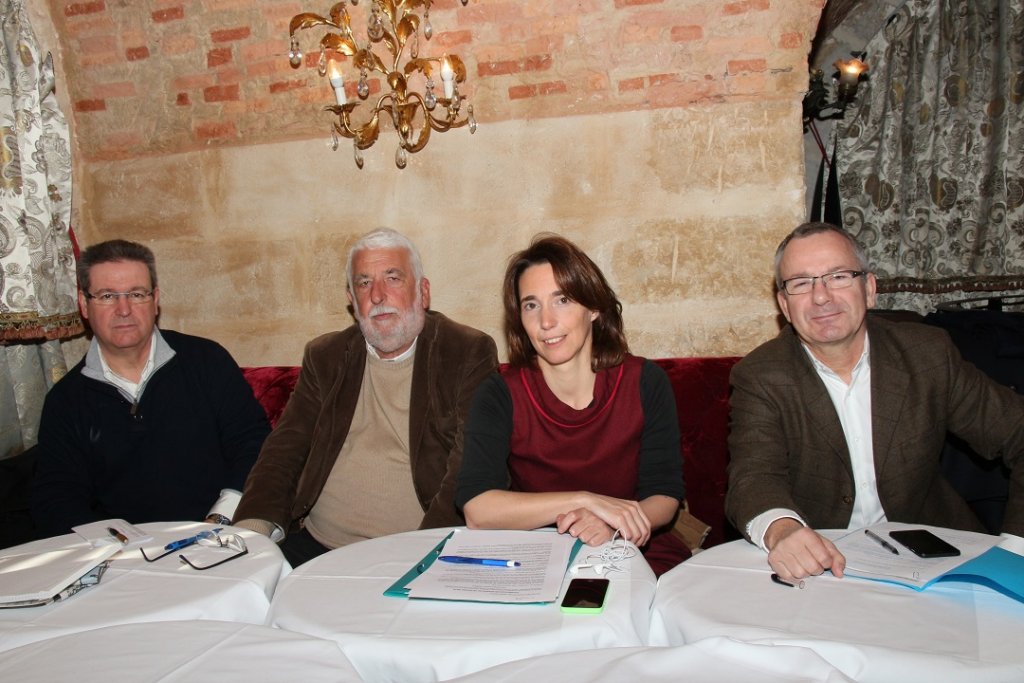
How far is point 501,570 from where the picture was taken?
1.48 m

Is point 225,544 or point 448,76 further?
point 448,76

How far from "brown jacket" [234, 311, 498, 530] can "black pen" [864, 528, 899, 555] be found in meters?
1.18

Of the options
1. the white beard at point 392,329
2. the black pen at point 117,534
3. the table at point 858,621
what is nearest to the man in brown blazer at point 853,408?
the table at point 858,621

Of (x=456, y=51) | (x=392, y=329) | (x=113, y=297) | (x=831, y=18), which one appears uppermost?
(x=831, y=18)

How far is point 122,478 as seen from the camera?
262cm

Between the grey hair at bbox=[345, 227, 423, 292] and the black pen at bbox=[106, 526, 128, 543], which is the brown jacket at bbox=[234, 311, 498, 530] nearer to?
the grey hair at bbox=[345, 227, 423, 292]

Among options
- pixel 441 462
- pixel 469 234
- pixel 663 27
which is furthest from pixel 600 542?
pixel 663 27

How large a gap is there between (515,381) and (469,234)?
1271mm

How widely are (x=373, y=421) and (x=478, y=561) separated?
46.5 inches

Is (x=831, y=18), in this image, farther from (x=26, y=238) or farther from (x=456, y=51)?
(x=26, y=238)

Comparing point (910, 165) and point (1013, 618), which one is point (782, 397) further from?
point (910, 165)

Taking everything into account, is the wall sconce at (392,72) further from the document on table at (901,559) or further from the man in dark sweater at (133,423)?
the document on table at (901,559)

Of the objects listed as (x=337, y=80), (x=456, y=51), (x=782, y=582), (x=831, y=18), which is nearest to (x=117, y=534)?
(x=782, y=582)

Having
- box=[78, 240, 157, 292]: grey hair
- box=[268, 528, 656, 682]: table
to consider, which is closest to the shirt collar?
box=[268, 528, 656, 682]: table
